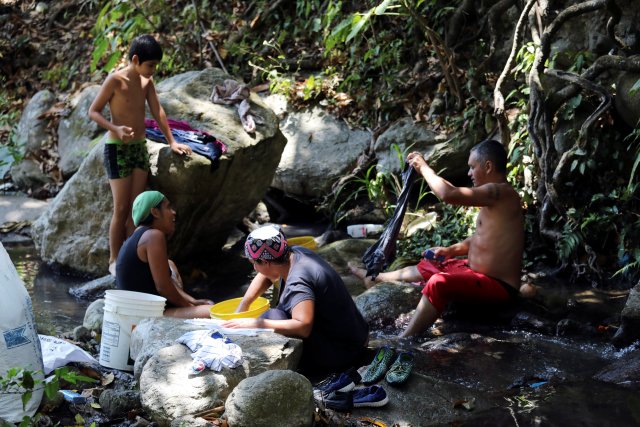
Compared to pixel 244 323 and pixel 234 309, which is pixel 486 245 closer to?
pixel 234 309

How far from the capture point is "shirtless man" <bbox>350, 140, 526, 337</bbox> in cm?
567

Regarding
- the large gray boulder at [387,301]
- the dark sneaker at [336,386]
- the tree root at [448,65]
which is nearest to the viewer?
the dark sneaker at [336,386]

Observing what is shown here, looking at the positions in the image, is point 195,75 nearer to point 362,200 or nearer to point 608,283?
point 362,200

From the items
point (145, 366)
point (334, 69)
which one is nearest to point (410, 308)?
point (145, 366)

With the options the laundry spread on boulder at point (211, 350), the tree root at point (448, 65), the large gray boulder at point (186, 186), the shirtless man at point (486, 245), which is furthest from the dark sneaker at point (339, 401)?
Result: the tree root at point (448, 65)

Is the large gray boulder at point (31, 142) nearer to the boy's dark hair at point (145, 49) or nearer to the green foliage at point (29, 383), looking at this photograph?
the boy's dark hair at point (145, 49)

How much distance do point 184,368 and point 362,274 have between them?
3.40 m

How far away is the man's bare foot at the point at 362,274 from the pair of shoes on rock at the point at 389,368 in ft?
7.32

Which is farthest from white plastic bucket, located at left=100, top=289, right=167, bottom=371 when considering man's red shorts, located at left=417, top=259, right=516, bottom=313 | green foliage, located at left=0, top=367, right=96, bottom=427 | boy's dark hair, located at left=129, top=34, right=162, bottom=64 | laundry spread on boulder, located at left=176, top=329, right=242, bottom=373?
boy's dark hair, located at left=129, top=34, right=162, bottom=64

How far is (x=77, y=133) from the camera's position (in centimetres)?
1063

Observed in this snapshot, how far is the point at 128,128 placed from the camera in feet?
22.0

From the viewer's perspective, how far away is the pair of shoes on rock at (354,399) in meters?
4.08

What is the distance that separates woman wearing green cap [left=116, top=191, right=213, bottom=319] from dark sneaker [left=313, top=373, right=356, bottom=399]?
5.01ft

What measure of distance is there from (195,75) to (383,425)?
549 centimetres
